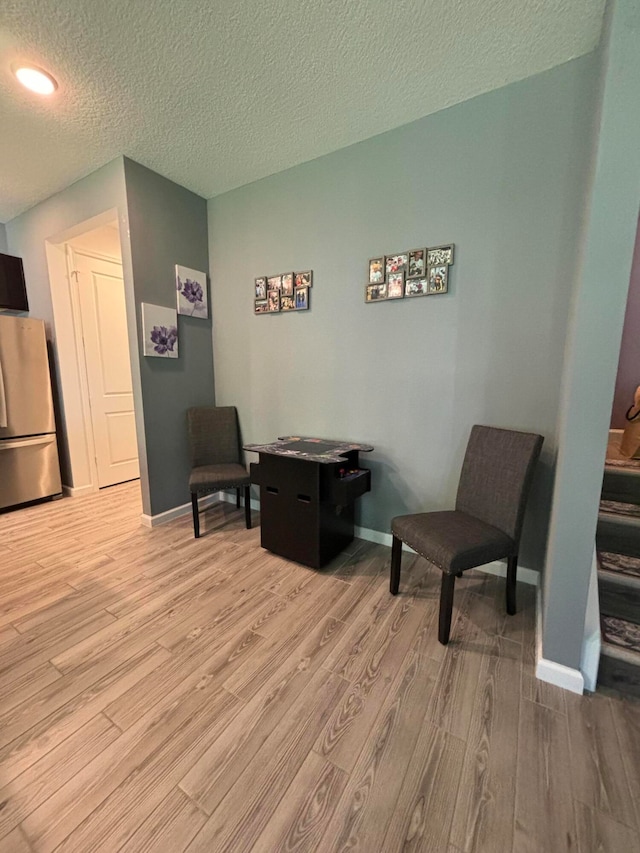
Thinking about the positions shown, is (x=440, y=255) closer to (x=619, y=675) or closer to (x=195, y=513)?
(x=619, y=675)

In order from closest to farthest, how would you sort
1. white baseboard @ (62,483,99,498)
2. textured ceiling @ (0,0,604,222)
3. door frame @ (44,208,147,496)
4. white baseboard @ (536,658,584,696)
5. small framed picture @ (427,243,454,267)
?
white baseboard @ (536,658,584,696)
textured ceiling @ (0,0,604,222)
small framed picture @ (427,243,454,267)
door frame @ (44,208,147,496)
white baseboard @ (62,483,99,498)

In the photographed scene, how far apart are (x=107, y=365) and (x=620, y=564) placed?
4.38 m

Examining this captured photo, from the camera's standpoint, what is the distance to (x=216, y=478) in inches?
94.7

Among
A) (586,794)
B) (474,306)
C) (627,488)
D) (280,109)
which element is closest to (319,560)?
(586,794)

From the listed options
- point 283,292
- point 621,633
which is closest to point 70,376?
point 283,292

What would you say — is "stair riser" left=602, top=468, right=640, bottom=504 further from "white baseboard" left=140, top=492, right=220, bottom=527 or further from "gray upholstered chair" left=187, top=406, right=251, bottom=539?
"white baseboard" left=140, top=492, right=220, bottom=527

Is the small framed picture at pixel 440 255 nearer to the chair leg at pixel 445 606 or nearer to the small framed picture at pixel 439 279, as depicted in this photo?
the small framed picture at pixel 439 279

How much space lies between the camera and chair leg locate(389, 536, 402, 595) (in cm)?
173

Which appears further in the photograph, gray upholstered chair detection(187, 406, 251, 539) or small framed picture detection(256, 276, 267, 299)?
small framed picture detection(256, 276, 267, 299)

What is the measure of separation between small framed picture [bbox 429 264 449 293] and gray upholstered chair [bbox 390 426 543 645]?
826 millimetres

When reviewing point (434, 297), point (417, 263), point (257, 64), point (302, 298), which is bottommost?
point (434, 297)

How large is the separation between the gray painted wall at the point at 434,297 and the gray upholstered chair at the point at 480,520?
22cm

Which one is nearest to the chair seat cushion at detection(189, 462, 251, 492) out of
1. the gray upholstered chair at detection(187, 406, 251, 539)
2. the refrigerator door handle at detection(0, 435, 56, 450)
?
the gray upholstered chair at detection(187, 406, 251, 539)

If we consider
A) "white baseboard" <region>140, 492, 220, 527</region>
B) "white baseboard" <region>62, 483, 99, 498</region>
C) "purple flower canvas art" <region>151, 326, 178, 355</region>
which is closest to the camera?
"purple flower canvas art" <region>151, 326, 178, 355</region>
